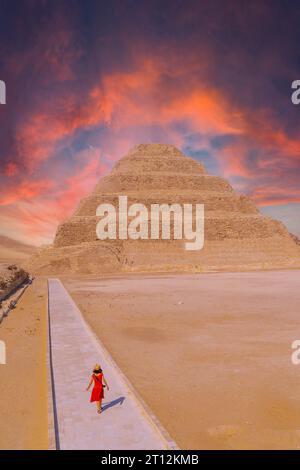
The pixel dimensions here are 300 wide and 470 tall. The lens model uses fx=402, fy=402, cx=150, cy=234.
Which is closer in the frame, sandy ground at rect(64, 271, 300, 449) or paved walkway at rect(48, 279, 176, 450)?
paved walkway at rect(48, 279, 176, 450)

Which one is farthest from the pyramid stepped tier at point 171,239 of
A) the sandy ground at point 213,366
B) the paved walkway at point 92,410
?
the paved walkway at point 92,410

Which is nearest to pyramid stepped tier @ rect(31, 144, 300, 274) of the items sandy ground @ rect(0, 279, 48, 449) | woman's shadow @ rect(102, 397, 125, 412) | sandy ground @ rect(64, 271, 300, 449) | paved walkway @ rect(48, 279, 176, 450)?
sandy ground @ rect(64, 271, 300, 449)

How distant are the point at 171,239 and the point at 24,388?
156 ft

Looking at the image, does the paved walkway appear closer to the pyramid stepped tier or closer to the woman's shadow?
the woman's shadow

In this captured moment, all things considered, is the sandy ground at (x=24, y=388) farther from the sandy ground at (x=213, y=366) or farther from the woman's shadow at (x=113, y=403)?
the sandy ground at (x=213, y=366)

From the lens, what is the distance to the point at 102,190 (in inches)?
2672

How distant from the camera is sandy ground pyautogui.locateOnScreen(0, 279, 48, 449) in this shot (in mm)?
5574

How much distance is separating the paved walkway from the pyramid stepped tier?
126 feet

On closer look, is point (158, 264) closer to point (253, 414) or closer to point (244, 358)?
point (244, 358)

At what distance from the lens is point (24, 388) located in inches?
297

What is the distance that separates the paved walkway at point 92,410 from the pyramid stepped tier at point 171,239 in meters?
38.3

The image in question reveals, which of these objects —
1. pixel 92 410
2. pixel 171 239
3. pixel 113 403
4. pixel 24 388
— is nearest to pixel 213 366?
pixel 113 403

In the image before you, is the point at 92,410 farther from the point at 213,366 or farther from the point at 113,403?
the point at 213,366
